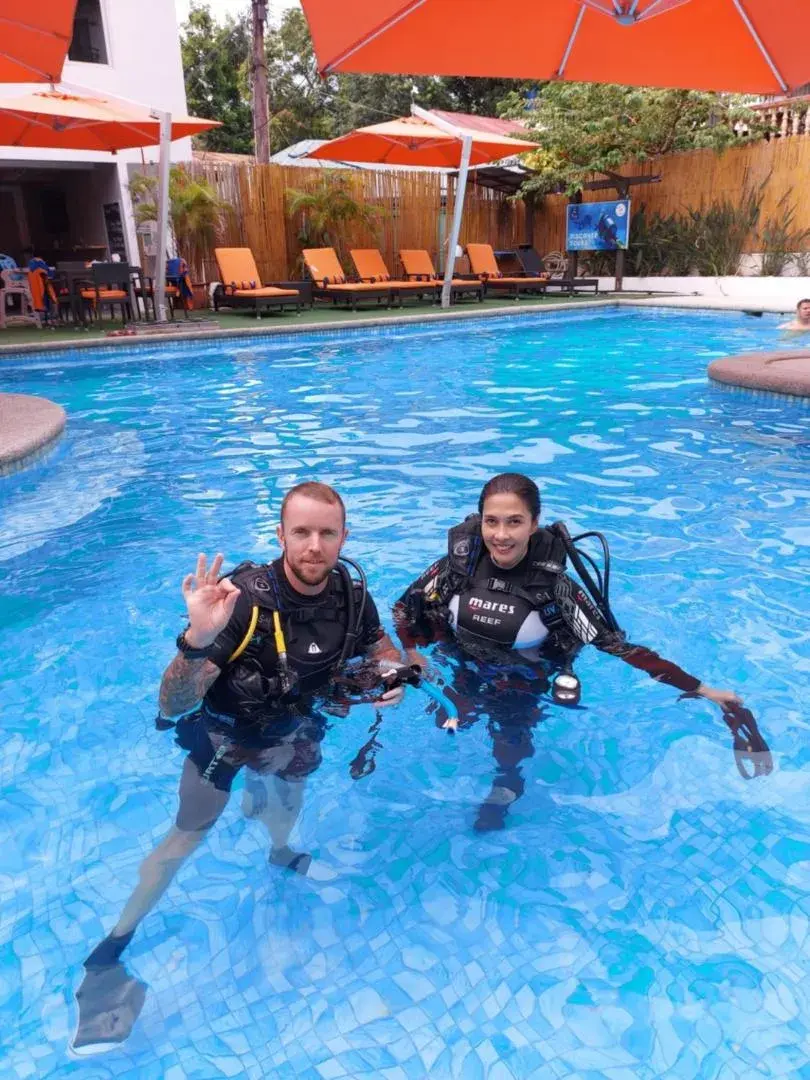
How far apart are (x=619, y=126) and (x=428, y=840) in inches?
794

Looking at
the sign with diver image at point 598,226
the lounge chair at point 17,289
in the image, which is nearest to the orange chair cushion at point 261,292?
the lounge chair at point 17,289

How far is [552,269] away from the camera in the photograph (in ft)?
70.9

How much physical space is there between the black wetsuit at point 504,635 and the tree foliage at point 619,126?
1854 cm

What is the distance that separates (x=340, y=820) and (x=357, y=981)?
2.25ft

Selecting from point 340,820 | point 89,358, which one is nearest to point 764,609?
point 340,820

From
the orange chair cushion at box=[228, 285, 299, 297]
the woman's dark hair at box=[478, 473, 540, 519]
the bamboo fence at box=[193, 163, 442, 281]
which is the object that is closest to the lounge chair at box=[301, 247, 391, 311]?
the bamboo fence at box=[193, 163, 442, 281]

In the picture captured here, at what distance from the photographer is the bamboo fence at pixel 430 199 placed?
17.7m

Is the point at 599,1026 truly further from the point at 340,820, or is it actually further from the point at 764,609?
the point at 764,609

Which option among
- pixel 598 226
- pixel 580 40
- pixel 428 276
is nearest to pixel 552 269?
pixel 598 226

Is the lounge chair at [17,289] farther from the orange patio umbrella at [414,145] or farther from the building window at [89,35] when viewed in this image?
the orange patio umbrella at [414,145]

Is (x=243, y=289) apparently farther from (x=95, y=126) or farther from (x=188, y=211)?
(x=95, y=126)

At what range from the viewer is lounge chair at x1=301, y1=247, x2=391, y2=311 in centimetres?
1694

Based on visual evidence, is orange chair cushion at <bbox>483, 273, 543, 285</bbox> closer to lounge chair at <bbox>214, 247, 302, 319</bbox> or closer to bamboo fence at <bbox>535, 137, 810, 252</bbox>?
bamboo fence at <bbox>535, 137, 810, 252</bbox>

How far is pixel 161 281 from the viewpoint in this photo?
13.7m
